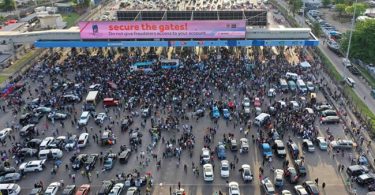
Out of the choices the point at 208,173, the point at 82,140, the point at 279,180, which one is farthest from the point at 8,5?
the point at 279,180

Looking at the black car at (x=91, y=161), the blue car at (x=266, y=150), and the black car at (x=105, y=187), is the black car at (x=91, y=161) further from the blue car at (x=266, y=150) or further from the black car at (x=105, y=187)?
the blue car at (x=266, y=150)

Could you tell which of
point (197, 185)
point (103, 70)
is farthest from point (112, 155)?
point (103, 70)

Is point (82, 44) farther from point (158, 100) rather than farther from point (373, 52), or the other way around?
point (373, 52)

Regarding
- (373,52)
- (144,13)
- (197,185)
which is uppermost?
(144,13)

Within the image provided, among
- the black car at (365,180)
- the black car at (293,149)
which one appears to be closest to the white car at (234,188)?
the black car at (293,149)

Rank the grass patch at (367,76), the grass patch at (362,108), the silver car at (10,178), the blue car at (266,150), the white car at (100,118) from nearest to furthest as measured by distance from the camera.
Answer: the silver car at (10,178) < the blue car at (266,150) < the grass patch at (362,108) < the white car at (100,118) < the grass patch at (367,76)

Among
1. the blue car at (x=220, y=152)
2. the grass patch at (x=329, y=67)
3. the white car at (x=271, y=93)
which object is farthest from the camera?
the grass patch at (x=329, y=67)
